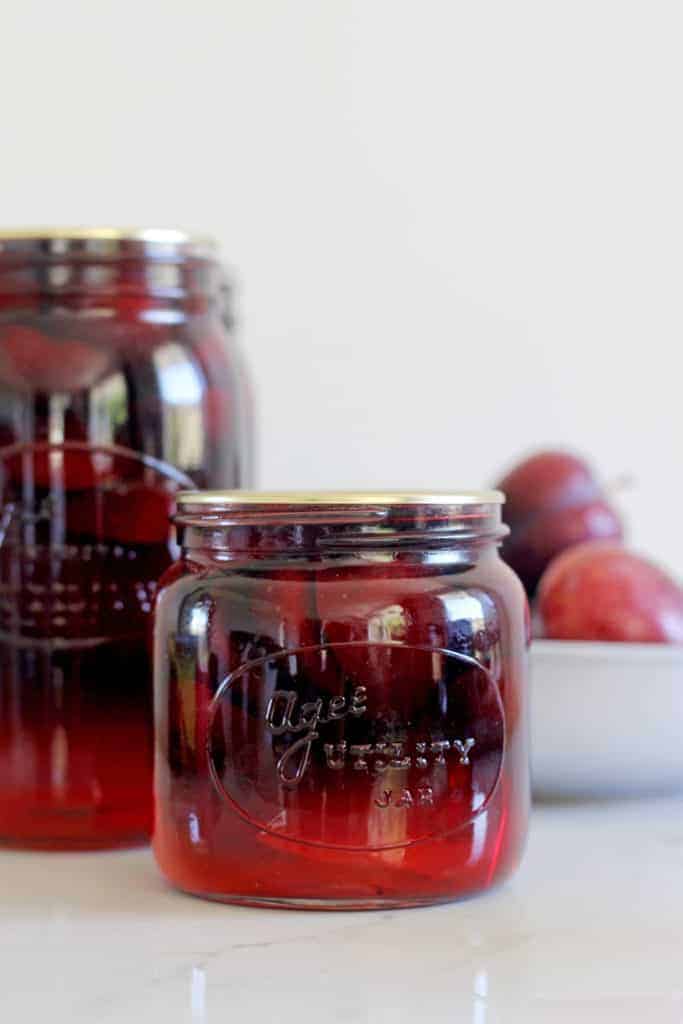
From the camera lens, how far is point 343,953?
0.66 metres

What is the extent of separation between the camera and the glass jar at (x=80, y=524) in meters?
0.83

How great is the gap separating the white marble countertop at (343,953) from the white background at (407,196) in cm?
57

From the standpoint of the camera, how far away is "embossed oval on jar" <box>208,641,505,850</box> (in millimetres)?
693

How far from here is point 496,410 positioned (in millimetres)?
1340

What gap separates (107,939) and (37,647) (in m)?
0.19

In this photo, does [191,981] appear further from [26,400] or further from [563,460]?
[563,460]

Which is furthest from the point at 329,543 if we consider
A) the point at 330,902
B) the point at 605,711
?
the point at 605,711

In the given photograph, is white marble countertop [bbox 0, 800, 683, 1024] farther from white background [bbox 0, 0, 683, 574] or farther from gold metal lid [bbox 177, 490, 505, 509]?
white background [bbox 0, 0, 683, 574]

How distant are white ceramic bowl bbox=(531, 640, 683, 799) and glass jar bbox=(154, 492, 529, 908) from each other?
171mm

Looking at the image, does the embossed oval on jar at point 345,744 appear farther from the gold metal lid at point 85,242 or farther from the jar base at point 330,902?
the gold metal lid at point 85,242

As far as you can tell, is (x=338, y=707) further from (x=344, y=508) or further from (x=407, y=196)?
(x=407, y=196)

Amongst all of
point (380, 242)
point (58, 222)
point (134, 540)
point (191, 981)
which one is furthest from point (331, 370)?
point (191, 981)

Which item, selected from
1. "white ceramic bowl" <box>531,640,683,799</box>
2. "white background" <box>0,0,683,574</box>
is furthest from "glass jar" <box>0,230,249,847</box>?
"white background" <box>0,0,683,574</box>

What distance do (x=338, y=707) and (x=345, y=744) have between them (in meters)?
0.02
